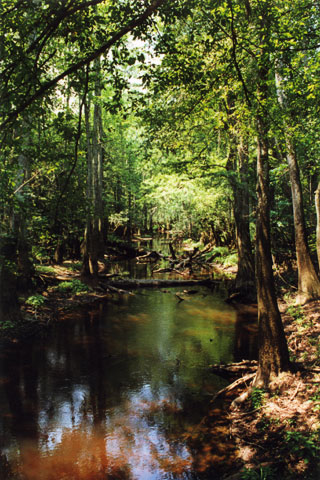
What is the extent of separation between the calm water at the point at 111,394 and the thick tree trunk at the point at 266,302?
5.70 feet

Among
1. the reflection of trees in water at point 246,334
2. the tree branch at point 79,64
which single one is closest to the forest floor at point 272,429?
the reflection of trees in water at point 246,334

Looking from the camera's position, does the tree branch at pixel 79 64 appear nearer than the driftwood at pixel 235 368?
Yes

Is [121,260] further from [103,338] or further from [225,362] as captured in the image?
[225,362]

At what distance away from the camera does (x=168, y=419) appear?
6703mm

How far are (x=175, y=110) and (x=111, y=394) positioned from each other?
692 cm

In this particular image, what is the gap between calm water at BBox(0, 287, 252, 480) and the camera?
5461 millimetres

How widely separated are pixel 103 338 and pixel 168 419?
205 inches

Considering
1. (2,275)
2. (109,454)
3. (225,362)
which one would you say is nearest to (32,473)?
(109,454)

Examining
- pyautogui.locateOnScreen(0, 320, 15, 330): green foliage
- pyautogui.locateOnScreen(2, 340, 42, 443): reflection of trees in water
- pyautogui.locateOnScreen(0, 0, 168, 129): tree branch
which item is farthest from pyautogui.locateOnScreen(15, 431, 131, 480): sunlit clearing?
pyautogui.locateOnScreen(0, 320, 15, 330): green foliage

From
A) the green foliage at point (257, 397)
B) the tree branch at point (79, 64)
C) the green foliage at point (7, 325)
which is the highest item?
the tree branch at point (79, 64)

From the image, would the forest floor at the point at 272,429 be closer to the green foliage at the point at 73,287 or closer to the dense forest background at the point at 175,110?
the dense forest background at the point at 175,110

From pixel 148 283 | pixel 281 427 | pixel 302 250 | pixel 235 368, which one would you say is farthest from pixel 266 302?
pixel 148 283

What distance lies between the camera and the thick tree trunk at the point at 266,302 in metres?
6.53

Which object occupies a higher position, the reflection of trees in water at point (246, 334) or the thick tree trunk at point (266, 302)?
the thick tree trunk at point (266, 302)
